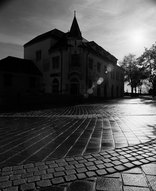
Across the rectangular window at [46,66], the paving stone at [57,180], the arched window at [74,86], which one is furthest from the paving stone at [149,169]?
the rectangular window at [46,66]

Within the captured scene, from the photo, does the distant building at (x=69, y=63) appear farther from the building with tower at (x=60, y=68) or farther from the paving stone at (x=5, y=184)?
the paving stone at (x=5, y=184)

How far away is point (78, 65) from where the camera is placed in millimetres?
24703

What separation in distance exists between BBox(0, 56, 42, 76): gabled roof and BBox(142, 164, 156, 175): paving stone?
2480cm

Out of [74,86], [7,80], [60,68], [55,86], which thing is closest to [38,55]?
[60,68]

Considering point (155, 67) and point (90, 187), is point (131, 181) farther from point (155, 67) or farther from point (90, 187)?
point (155, 67)

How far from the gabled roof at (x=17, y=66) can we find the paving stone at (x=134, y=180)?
24884 millimetres

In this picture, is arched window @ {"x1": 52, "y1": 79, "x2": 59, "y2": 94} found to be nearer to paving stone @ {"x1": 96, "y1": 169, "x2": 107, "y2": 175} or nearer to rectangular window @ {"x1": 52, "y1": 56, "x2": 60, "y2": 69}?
rectangular window @ {"x1": 52, "y1": 56, "x2": 60, "y2": 69}

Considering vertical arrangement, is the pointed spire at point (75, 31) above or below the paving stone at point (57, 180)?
above

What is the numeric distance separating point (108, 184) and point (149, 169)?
0.84 meters

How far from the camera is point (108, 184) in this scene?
2.15 m

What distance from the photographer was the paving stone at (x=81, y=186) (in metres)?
2.04

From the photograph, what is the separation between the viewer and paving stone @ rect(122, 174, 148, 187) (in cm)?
216

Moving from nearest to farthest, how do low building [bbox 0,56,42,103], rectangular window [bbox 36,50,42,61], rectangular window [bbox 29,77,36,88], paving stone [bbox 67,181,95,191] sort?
1. paving stone [bbox 67,181,95,191]
2. low building [bbox 0,56,42,103]
3. rectangular window [bbox 29,77,36,88]
4. rectangular window [bbox 36,50,42,61]

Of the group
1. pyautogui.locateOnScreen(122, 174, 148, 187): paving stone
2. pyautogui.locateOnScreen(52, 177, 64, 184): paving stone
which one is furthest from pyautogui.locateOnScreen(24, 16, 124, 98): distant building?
pyautogui.locateOnScreen(122, 174, 148, 187): paving stone
